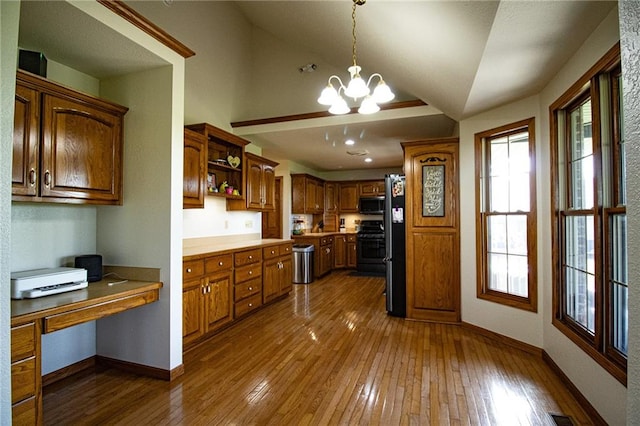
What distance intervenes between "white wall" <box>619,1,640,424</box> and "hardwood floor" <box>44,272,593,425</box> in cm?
146

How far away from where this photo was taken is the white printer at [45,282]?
1890 millimetres

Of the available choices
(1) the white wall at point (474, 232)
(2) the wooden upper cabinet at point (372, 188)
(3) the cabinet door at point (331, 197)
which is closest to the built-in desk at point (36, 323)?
A: (1) the white wall at point (474, 232)

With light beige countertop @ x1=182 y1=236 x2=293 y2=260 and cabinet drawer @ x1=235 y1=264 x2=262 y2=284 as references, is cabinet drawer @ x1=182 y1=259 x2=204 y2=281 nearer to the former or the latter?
light beige countertop @ x1=182 y1=236 x2=293 y2=260

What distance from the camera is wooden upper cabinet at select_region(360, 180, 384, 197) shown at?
7.98 meters

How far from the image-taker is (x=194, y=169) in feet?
11.4

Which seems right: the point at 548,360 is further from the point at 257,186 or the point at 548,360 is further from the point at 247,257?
the point at 257,186

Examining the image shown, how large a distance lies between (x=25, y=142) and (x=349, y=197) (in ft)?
22.1

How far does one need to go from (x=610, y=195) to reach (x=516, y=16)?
1.19 m

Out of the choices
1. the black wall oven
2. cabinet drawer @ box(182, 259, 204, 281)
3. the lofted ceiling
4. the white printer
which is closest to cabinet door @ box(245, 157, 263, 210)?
the lofted ceiling

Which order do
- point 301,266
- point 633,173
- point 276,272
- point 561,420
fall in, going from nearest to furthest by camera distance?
point 633,173, point 561,420, point 276,272, point 301,266

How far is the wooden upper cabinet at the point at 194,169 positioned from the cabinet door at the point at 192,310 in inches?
33.0

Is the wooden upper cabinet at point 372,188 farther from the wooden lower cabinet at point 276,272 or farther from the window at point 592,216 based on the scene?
the window at point 592,216

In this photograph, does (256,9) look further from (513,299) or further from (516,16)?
(513,299)

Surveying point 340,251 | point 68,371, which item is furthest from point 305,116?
point 340,251
